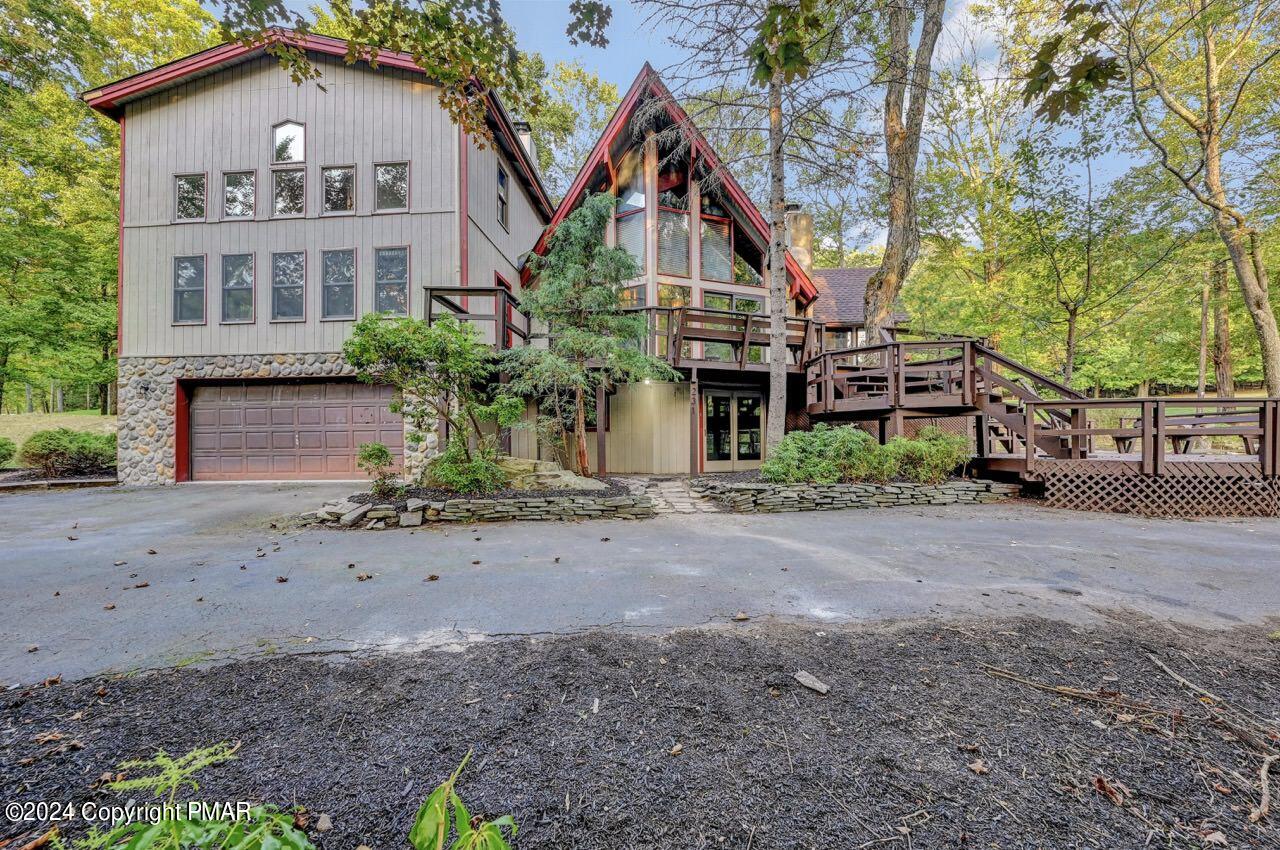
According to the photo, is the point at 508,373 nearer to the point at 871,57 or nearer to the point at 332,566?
the point at 332,566

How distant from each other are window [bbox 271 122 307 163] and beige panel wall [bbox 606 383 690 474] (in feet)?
26.8

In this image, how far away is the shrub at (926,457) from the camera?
7.66 metres

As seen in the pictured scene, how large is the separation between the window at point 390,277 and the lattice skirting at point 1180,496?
11900 mm

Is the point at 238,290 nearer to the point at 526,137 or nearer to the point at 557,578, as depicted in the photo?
the point at 526,137

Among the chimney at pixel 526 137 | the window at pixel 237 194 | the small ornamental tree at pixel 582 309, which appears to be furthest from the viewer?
the chimney at pixel 526 137

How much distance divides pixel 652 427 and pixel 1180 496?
827 centimetres

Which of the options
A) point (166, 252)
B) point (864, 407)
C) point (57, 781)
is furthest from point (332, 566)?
point (166, 252)

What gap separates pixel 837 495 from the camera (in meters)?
7.09

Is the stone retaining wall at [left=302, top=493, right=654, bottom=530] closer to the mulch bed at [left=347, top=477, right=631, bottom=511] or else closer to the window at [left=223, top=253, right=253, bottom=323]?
the mulch bed at [left=347, top=477, right=631, bottom=511]

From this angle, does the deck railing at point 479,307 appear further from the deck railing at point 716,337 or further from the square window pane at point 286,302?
the square window pane at point 286,302

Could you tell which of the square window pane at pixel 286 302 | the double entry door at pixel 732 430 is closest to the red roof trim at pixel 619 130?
the double entry door at pixel 732 430

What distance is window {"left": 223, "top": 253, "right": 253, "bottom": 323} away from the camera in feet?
32.4

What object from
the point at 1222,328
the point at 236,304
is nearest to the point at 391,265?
the point at 236,304

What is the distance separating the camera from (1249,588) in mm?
3439
